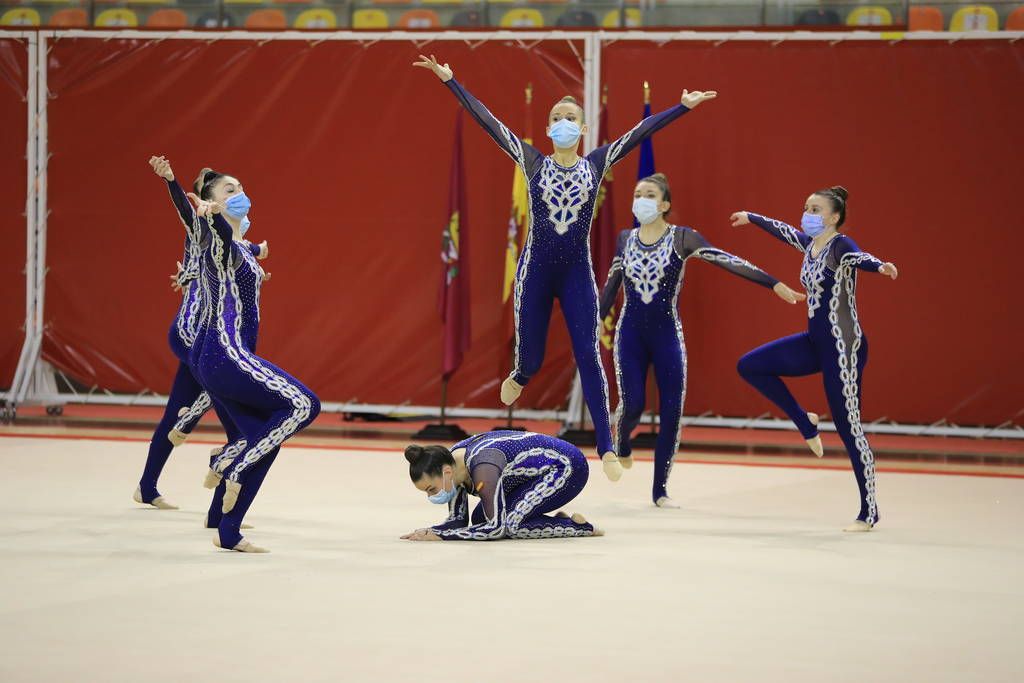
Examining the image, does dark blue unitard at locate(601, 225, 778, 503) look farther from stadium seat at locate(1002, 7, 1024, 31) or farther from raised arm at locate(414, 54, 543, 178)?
stadium seat at locate(1002, 7, 1024, 31)

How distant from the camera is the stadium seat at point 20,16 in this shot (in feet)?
38.2

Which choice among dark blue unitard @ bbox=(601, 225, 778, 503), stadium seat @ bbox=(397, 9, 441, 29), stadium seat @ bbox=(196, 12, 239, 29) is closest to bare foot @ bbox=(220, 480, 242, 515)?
dark blue unitard @ bbox=(601, 225, 778, 503)

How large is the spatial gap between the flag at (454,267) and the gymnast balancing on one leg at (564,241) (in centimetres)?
328

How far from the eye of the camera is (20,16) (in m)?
11.7

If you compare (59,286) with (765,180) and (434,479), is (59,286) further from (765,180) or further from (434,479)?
(434,479)

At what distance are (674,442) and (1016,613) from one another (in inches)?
99.4

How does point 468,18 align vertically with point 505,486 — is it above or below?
above

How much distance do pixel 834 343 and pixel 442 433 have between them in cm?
373

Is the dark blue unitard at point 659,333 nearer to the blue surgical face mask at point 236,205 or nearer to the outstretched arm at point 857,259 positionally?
the outstretched arm at point 857,259

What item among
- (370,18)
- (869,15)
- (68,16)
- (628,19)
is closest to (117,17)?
(68,16)

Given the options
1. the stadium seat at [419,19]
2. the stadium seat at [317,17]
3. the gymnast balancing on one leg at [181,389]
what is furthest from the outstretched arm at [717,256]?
the stadium seat at [317,17]

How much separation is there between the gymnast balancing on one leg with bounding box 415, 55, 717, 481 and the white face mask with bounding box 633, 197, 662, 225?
64 cm

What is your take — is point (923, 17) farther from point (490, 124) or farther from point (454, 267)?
point (490, 124)

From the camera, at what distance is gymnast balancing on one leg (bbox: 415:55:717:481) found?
Answer: 5.81m
